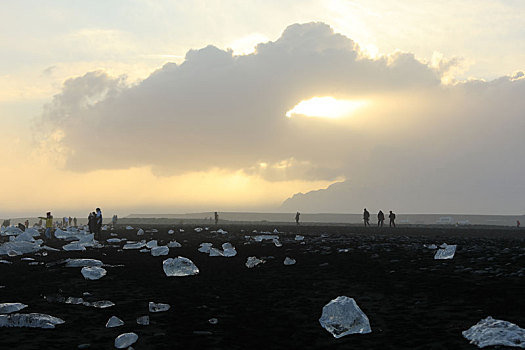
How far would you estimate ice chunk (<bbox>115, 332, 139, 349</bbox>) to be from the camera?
284 inches

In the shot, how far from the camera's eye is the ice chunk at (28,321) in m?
8.22

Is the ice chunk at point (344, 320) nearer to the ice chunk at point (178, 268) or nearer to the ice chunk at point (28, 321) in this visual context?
the ice chunk at point (28, 321)

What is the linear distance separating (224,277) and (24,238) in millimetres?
16509

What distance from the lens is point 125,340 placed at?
7.30m

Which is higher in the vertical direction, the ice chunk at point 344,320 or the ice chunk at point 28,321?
the ice chunk at point 344,320

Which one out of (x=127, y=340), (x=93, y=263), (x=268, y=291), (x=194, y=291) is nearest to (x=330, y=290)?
(x=268, y=291)

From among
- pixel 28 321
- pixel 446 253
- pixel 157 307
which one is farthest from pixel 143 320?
pixel 446 253

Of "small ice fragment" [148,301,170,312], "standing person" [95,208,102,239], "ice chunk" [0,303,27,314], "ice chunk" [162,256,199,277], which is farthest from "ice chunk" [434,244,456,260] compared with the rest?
"standing person" [95,208,102,239]

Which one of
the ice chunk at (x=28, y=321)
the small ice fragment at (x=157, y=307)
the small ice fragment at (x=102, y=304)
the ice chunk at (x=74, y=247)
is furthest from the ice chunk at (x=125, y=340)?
the ice chunk at (x=74, y=247)

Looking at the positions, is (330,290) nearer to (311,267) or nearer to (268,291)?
(268,291)

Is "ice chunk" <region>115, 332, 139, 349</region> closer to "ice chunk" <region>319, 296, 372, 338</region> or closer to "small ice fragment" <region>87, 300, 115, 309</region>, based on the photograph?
"small ice fragment" <region>87, 300, 115, 309</region>

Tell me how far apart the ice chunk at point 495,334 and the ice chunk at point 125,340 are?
4.76 metres

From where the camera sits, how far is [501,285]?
10250mm

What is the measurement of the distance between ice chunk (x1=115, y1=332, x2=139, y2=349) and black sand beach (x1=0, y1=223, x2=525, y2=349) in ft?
0.33
